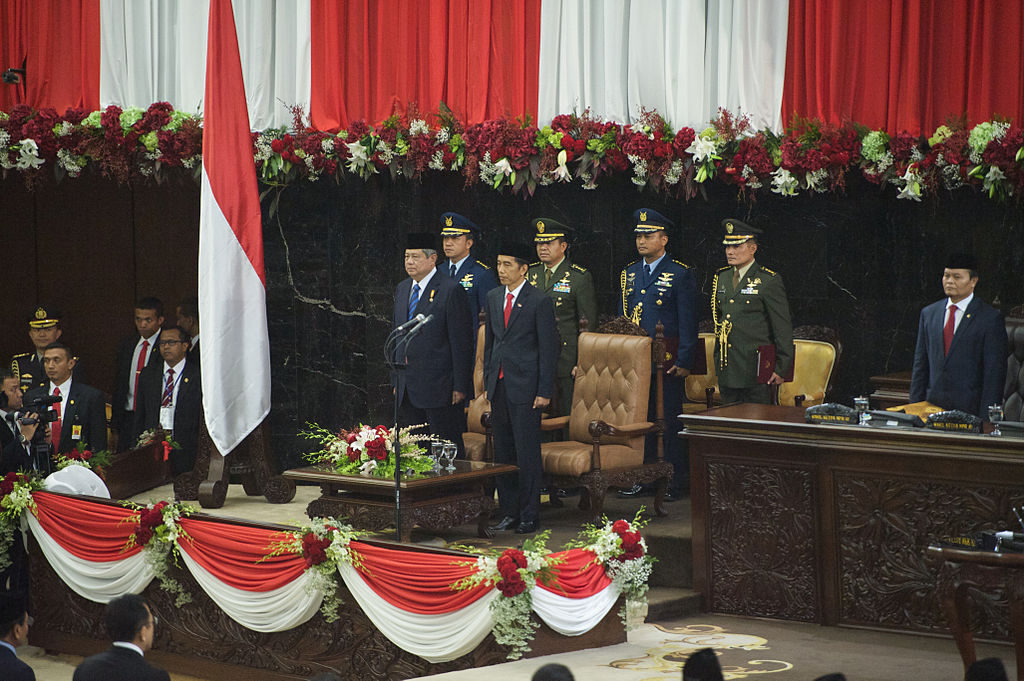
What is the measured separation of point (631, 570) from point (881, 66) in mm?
3886

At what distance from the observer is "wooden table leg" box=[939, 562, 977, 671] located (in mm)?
4828

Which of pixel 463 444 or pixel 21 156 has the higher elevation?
pixel 21 156

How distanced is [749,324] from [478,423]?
172cm

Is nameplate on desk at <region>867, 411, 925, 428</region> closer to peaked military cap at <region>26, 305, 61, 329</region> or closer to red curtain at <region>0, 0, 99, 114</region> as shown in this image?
peaked military cap at <region>26, 305, 61, 329</region>

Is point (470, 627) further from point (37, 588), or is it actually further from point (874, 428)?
point (37, 588)

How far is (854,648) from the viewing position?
550cm

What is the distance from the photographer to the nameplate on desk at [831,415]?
5.86m

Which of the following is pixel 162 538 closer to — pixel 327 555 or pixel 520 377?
pixel 327 555

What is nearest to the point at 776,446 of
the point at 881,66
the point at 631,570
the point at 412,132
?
the point at 631,570

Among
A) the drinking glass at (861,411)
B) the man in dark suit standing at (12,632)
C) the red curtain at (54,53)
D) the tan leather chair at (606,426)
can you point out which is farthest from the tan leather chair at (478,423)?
the red curtain at (54,53)

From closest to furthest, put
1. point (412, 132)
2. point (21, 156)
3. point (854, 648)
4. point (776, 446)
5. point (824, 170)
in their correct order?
point (854, 648) → point (776, 446) → point (824, 170) → point (412, 132) → point (21, 156)

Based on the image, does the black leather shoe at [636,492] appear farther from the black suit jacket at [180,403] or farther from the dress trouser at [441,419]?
the black suit jacket at [180,403]

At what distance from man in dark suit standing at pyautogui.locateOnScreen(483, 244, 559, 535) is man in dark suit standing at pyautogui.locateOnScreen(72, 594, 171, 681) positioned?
111 inches

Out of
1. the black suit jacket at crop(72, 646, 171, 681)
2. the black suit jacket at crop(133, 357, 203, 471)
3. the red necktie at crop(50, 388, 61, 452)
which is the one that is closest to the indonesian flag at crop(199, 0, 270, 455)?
the black suit jacket at crop(133, 357, 203, 471)
